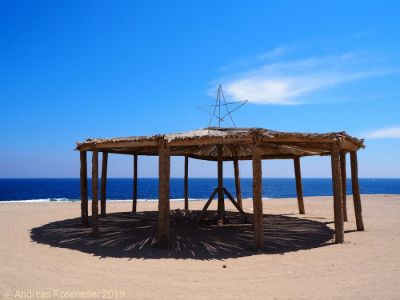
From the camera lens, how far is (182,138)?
918cm

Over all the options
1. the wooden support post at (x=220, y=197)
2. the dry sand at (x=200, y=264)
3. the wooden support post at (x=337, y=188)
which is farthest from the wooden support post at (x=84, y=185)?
the wooden support post at (x=337, y=188)

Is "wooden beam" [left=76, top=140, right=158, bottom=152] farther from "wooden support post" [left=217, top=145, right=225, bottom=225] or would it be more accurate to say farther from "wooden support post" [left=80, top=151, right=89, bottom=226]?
"wooden support post" [left=217, top=145, right=225, bottom=225]

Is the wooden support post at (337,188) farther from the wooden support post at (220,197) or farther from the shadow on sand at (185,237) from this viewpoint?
the wooden support post at (220,197)

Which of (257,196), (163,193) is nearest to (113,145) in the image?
(163,193)

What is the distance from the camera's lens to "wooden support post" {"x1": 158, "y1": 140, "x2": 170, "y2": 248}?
9.23 meters

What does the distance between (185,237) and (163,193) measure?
1.94m

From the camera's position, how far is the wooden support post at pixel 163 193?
9.23m

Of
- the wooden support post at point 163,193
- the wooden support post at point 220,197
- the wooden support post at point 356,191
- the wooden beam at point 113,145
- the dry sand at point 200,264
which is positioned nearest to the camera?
the dry sand at point 200,264

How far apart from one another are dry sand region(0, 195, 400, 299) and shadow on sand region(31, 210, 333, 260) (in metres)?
0.03

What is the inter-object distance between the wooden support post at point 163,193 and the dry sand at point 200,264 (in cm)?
42

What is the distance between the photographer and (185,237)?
1061 cm

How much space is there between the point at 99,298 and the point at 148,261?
2419 millimetres

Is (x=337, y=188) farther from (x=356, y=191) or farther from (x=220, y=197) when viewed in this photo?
(x=220, y=197)

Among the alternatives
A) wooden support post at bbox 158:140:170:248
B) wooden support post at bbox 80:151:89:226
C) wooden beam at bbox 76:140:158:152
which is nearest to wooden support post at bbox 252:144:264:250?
wooden support post at bbox 158:140:170:248
